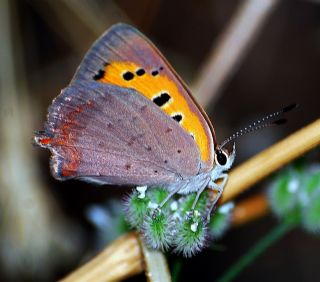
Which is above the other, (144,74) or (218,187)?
(144,74)

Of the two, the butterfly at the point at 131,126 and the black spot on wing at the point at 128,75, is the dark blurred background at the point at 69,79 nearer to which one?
the butterfly at the point at 131,126

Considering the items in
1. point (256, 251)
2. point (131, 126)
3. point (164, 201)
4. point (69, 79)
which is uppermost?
point (131, 126)

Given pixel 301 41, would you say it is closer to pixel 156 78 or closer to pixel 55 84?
pixel 55 84

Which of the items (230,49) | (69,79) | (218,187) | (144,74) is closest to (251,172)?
(218,187)

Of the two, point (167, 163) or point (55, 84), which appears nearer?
point (167, 163)

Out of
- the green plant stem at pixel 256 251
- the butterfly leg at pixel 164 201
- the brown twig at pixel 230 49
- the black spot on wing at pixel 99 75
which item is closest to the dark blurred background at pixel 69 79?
the brown twig at pixel 230 49

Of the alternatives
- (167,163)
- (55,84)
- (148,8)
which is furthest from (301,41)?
(167,163)

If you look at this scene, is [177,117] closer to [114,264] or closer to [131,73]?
[131,73]
